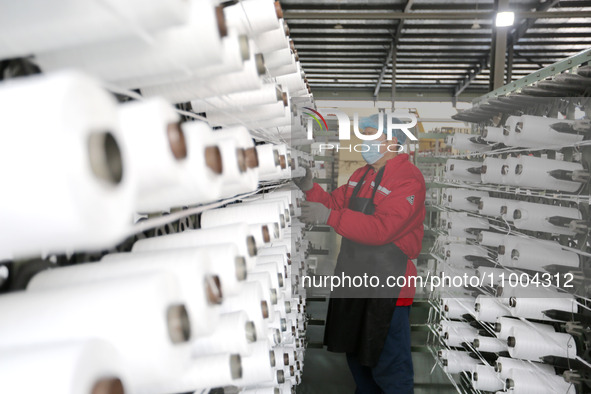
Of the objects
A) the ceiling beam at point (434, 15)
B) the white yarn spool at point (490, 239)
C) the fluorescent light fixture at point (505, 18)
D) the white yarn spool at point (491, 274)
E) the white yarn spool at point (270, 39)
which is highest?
the ceiling beam at point (434, 15)

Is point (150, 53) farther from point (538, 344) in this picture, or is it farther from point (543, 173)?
point (538, 344)

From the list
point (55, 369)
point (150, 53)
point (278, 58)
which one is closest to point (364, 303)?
point (278, 58)

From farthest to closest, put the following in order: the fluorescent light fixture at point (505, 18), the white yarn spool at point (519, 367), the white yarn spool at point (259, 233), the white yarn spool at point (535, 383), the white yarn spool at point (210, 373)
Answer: the fluorescent light fixture at point (505, 18), the white yarn spool at point (519, 367), the white yarn spool at point (535, 383), the white yarn spool at point (259, 233), the white yarn spool at point (210, 373)

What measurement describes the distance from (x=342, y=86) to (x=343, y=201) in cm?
828

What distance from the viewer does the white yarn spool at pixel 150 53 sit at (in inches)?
17.4

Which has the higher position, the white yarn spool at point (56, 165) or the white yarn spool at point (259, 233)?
the white yarn spool at point (56, 165)

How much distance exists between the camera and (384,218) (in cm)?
245

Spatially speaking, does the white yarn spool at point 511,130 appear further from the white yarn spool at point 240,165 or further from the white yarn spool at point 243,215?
the white yarn spool at point 240,165

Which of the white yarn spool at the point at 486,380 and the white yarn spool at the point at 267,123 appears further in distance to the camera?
the white yarn spool at the point at 486,380

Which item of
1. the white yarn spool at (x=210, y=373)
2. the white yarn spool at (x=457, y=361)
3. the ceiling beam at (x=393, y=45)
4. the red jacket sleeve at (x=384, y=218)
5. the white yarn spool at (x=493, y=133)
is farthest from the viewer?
the ceiling beam at (x=393, y=45)

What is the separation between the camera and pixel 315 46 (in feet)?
25.8

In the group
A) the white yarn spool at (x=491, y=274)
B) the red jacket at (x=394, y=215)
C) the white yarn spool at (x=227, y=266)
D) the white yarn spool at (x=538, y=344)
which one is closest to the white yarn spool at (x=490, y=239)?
the white yarn spool at (x=491, y=274)

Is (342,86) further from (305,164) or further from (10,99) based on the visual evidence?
(10,99)

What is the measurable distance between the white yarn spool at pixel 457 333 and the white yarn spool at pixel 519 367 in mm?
739
